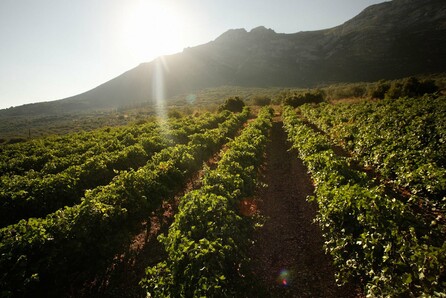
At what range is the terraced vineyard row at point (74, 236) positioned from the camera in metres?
6.11

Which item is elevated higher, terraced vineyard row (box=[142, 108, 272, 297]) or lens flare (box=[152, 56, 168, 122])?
lens flare (box=[152, 56, 168, 122])

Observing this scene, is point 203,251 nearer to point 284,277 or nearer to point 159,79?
point 284,277

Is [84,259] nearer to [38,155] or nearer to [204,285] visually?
[204,285]

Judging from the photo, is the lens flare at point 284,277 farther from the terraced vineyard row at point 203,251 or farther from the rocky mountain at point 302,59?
the rocky mountain at point 302,59

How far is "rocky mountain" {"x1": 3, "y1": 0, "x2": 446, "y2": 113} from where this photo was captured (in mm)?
95438

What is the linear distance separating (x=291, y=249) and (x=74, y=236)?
684cm

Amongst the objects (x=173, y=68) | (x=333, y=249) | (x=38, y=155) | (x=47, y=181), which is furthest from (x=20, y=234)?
(x=173, y=68)

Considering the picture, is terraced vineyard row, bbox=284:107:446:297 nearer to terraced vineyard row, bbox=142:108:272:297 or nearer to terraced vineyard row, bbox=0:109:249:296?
terraced vineyard row, bbox=142:108:272:297

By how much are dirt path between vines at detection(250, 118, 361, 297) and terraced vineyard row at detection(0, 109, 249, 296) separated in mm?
4652

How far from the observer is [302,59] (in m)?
131

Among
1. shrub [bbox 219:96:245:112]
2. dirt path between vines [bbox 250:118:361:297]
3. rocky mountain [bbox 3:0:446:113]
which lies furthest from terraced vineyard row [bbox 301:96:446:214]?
rocky mountain [bbox 3:0:446:113]

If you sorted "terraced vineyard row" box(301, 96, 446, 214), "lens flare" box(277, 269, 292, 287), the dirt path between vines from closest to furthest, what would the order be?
the dirt path between vines < "lens flare" box(277, 269, 292, 287) < "terraced vineyard row" box(301, 96, 446, 214)

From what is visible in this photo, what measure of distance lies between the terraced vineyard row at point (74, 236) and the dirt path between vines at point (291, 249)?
465 cm

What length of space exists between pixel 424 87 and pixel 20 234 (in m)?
50.8
